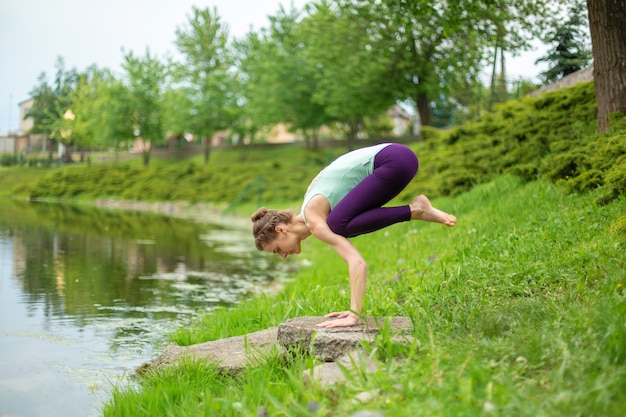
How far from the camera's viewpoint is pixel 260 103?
49188 mm

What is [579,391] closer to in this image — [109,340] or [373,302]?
[373,302]

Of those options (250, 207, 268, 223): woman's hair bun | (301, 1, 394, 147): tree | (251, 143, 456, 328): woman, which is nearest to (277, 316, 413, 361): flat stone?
(251, 143, 456, 328): woman

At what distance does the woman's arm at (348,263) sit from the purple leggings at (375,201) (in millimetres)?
90

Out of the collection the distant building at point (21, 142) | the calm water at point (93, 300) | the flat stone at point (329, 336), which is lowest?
the calm water at point (93, 300)

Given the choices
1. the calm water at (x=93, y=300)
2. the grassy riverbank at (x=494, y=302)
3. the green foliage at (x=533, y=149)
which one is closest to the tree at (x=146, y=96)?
the green foliage at (x=533, y=149)

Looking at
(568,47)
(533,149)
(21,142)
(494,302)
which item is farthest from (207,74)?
(494,302)

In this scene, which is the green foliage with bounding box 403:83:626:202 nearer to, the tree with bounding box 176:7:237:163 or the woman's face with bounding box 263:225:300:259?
the woman's face with bounding box 263:225:300:259

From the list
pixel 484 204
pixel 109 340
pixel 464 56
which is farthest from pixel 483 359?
→ pixel 464 56

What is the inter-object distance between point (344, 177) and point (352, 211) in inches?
11.5

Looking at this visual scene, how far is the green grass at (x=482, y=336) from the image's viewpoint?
3336mm

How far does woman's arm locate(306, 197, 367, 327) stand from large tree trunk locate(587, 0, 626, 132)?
6.37m

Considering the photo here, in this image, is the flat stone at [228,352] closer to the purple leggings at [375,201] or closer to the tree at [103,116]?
the purple leggings at [375,201]

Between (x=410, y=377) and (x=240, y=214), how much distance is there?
30157 millimetres

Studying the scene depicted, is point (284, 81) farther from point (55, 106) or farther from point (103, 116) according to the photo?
point (55, 106)
